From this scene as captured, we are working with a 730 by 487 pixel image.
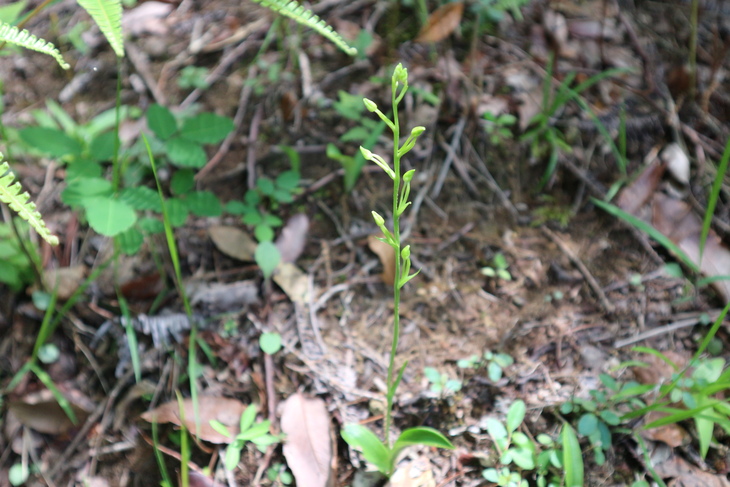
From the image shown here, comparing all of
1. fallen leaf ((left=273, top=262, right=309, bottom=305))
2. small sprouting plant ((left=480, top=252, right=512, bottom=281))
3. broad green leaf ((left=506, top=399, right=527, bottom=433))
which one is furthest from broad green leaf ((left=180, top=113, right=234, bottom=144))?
broad green leaf ((left=506, top=399, right=527, bottom=433))

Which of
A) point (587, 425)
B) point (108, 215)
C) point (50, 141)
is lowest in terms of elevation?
point (587, 425)

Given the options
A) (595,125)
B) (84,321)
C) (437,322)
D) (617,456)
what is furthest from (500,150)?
(84,321)

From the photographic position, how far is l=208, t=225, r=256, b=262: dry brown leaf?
1.73 metres

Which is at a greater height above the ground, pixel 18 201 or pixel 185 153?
pixel 18 201

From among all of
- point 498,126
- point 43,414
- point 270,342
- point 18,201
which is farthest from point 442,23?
point 43,414

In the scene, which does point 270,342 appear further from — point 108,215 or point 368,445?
point 108,215

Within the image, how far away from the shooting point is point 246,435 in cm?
135

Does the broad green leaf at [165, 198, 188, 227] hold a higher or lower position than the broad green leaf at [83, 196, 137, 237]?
lower

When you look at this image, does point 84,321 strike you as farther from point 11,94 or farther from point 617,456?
point 617,456

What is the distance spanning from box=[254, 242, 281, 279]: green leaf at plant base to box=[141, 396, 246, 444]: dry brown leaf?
41 centimetres

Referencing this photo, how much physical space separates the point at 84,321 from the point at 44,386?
0.72ft

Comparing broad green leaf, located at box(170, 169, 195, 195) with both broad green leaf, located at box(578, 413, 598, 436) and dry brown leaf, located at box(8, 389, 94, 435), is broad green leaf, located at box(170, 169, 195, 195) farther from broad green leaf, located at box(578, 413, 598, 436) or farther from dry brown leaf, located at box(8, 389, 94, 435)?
broad green leaf, located at box(578, 413, 598, 436)

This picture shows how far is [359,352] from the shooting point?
1.55 meters

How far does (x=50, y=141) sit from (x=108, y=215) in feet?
1.28
